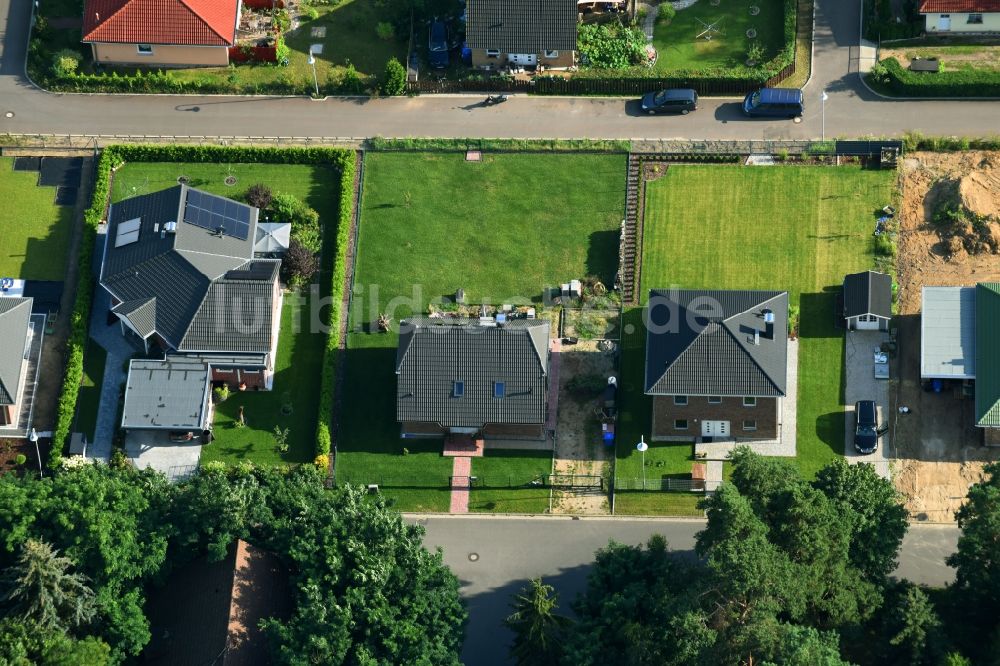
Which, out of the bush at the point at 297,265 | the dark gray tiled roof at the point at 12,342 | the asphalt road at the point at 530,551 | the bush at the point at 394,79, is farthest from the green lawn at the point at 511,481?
the dark gray tiled roof at the point at 12,342

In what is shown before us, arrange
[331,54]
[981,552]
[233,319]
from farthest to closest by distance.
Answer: [331,54]
[233,319]
[981,552]

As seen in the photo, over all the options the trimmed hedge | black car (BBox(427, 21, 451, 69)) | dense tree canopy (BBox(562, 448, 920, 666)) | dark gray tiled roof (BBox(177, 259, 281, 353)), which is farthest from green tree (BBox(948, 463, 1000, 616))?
black car (BBox(427, 21, 451, 69))

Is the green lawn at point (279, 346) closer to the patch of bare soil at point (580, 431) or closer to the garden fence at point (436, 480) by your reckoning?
the garden fence at point (436, 480)

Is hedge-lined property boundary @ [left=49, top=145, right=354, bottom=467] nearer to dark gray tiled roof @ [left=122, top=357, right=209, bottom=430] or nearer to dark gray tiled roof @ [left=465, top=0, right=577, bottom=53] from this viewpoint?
dark gray tiled roof @ [left=122, top=357, right=209, bottom=430]

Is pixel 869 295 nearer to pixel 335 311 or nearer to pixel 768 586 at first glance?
pixel 768 586

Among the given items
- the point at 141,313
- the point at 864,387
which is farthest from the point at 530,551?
the point at 141,313

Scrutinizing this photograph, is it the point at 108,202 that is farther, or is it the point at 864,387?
the point at 108,202
